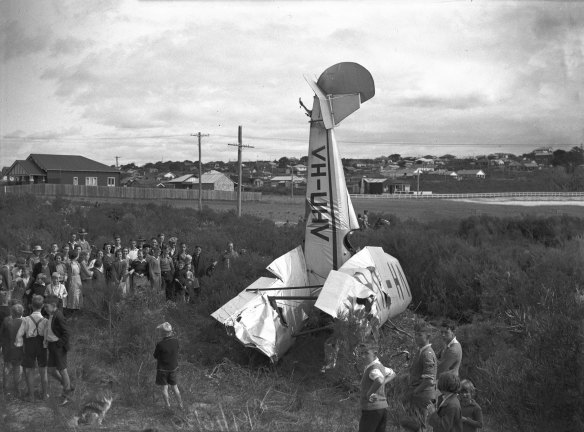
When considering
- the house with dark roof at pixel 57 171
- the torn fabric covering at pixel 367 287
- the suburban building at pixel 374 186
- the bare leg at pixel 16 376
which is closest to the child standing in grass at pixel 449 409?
the torn fabric covering at pixel 367 287

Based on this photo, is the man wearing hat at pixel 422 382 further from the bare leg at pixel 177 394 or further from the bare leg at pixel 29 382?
the bare leg at pixel 29 382

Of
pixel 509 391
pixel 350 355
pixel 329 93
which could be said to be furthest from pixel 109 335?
pixel 509 391

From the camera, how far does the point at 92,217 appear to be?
30016mm

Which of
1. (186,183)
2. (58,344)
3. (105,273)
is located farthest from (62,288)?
(186,183)

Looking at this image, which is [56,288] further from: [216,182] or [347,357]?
[216,182]

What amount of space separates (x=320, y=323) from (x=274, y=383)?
6.43ft

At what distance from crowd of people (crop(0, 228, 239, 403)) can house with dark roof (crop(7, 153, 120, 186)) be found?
147ft

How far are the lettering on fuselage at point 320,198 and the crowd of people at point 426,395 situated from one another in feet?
15.7

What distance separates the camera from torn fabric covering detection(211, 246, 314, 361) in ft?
34.8

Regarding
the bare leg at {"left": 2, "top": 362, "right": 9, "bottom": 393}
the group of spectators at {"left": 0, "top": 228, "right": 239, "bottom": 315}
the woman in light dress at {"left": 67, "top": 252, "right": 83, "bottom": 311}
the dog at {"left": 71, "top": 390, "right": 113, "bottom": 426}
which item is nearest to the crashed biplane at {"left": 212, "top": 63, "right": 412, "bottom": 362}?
the dog at {"left": 71, "top": 390, "right": 113, "bottom": 426}

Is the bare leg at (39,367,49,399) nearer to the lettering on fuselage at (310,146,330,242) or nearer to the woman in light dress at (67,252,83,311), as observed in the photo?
the woman in light dress at (67,252,83,311)

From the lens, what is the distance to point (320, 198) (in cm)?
1253

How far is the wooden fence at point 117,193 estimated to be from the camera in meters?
53.7

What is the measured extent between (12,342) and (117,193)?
5314cm
